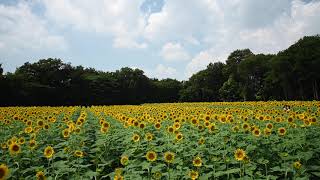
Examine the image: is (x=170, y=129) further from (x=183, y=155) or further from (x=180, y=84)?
(x=180, y=84)

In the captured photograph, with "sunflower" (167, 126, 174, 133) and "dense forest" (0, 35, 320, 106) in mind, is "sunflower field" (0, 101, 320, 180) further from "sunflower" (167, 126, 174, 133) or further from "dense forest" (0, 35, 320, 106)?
"dense forest" (0, 35, 320, 106)

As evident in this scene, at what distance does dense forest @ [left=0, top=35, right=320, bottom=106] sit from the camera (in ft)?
179

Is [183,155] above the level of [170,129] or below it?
below

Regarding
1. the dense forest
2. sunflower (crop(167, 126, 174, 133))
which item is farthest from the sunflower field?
the dense forest

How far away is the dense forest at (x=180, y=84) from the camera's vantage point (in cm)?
5450

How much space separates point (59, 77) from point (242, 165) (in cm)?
6401

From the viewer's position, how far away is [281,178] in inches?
254

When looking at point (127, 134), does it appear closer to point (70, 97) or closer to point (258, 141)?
point (258, 141)

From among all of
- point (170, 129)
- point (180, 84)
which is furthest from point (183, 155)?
point (180, 84)

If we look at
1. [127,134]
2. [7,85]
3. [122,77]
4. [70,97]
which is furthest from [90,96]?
[127,134]

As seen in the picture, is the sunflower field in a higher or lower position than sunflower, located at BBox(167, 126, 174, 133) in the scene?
lower

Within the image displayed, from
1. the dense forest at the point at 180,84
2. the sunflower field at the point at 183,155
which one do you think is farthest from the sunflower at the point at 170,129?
the dense forest at the point at 180,84

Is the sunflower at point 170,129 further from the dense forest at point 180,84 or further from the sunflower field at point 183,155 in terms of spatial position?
the dense forest at point 180,84

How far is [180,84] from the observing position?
104m
